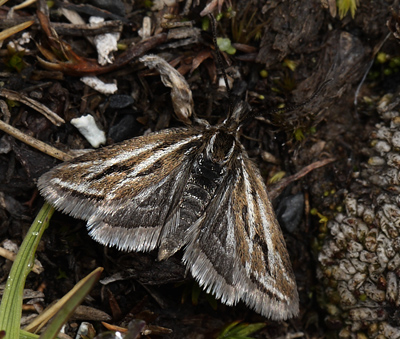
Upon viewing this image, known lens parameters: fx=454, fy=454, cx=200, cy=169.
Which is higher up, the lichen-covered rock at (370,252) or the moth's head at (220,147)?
the moth's head at (220,147)

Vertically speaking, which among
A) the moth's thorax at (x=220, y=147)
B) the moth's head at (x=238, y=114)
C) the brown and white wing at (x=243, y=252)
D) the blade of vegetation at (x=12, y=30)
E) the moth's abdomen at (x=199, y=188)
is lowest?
the brown and white wing at (x=243, y=252)

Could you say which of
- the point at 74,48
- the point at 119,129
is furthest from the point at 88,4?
the point at 119,129

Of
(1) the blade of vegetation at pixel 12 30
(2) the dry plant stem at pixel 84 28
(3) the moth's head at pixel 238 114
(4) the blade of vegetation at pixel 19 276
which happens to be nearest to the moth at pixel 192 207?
(3) the moth's head at pixel 238 114

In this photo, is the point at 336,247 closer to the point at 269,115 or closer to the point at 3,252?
the point at 269,115

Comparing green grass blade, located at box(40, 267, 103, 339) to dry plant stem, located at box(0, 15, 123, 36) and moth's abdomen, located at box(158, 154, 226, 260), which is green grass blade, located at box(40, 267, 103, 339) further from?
dry plant stem, located at box(0, 15, 123, 36)

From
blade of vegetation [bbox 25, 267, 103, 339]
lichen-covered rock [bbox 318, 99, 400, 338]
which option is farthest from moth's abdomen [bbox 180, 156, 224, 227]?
lichen-covered rock [bbox 318, 99, 400, 338]

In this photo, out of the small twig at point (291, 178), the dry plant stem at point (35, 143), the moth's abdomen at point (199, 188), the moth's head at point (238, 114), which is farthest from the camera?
the small twig at point (291, 178)

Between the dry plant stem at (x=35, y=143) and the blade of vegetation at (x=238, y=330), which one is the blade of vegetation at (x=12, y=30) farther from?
the blade of vegetation at (x=238, y=330)
